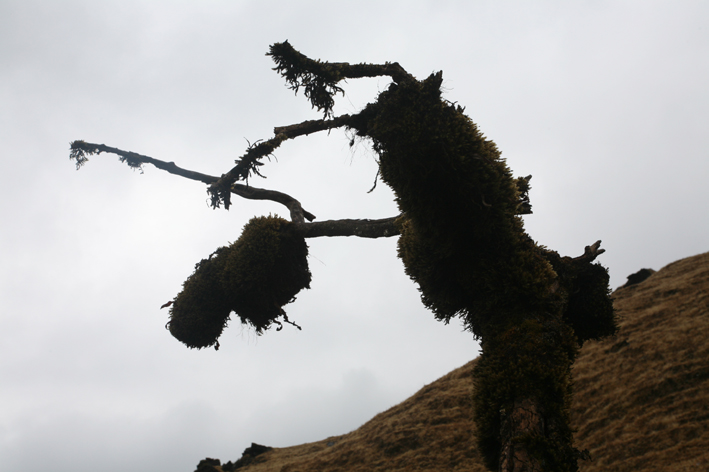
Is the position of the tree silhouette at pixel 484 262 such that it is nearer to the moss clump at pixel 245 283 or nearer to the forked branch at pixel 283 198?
the forked branch at pixel 283 198

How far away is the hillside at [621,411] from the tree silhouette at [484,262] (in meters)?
7.00

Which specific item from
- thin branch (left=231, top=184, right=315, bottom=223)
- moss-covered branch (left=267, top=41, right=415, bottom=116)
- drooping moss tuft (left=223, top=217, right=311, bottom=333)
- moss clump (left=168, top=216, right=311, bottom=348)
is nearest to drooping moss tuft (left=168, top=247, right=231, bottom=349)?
moss clump (left=168, top=216, right=311, bottom=348)

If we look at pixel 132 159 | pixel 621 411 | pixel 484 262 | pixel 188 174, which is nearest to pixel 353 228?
pixel 484 262

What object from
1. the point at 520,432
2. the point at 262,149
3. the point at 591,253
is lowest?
the point at 520,432

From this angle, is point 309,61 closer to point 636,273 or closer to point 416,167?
point 416,167

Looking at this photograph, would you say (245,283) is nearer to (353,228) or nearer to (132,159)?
(353,228)

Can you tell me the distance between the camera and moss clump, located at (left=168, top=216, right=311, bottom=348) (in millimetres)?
9734

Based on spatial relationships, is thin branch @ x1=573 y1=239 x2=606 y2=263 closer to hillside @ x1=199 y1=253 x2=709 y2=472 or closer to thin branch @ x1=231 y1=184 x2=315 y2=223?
thin branch @ x1=231 y1=184 x2=315 y2=223

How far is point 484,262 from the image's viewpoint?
618 cm

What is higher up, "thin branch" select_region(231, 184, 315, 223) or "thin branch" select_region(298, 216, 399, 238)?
"thin branch" select_region(231, 184, 315, 223)

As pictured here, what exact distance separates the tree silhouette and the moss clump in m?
2.61

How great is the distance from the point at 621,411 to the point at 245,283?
1489cm

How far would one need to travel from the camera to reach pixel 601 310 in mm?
6684

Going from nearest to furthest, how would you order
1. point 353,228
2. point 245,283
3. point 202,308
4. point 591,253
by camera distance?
1. point 591,253
2. point 353,228
3. point 245,283
4. point 202,308
